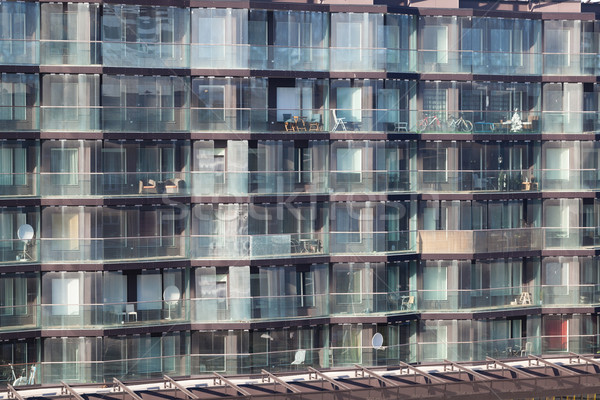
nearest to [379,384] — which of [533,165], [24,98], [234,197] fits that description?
[234,197]

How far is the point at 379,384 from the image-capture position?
6316cm

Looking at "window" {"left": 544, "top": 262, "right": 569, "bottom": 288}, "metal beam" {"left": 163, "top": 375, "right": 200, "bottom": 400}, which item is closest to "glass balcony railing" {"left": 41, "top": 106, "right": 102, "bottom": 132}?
"metal beam" {"left": 163, "top": 375, "right": 200, "bottom": 400}

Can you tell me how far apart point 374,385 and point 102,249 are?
14903 millimetres

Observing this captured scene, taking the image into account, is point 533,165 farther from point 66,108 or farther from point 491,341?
point 66,108

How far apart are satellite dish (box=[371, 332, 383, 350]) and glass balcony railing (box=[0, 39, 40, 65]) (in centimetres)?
2204

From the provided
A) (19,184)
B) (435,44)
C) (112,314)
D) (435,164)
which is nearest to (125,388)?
(112,314)

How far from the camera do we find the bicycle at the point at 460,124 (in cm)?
6944

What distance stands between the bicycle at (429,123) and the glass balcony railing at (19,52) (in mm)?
20305

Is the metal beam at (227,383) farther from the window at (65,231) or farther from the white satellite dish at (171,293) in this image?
the window at (65,231)

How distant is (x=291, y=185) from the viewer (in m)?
66.6

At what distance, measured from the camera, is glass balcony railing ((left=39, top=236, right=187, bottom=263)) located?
63.5 metres

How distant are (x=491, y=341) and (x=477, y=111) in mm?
12355

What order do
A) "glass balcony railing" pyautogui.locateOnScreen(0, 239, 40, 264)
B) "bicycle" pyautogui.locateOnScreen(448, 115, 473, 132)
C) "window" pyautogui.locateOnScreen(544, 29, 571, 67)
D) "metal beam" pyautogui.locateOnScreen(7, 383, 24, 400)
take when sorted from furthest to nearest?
"window" pyautogui.locateOnScreen(544, 29, 571, 67), "bicycle" pyautogui.locateOnScreen(448, 115, 473, 132), "glass balcony railing" pyautogui.locateOnScreen(0, 239, 40, 264), "metal beam" pyautogui.locateOnScreen(7, 383, 24, 400)

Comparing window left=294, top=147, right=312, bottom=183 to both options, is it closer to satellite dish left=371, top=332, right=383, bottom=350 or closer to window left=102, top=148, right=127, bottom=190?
satellite dish left=371, top=332, right=383, bottom=350
